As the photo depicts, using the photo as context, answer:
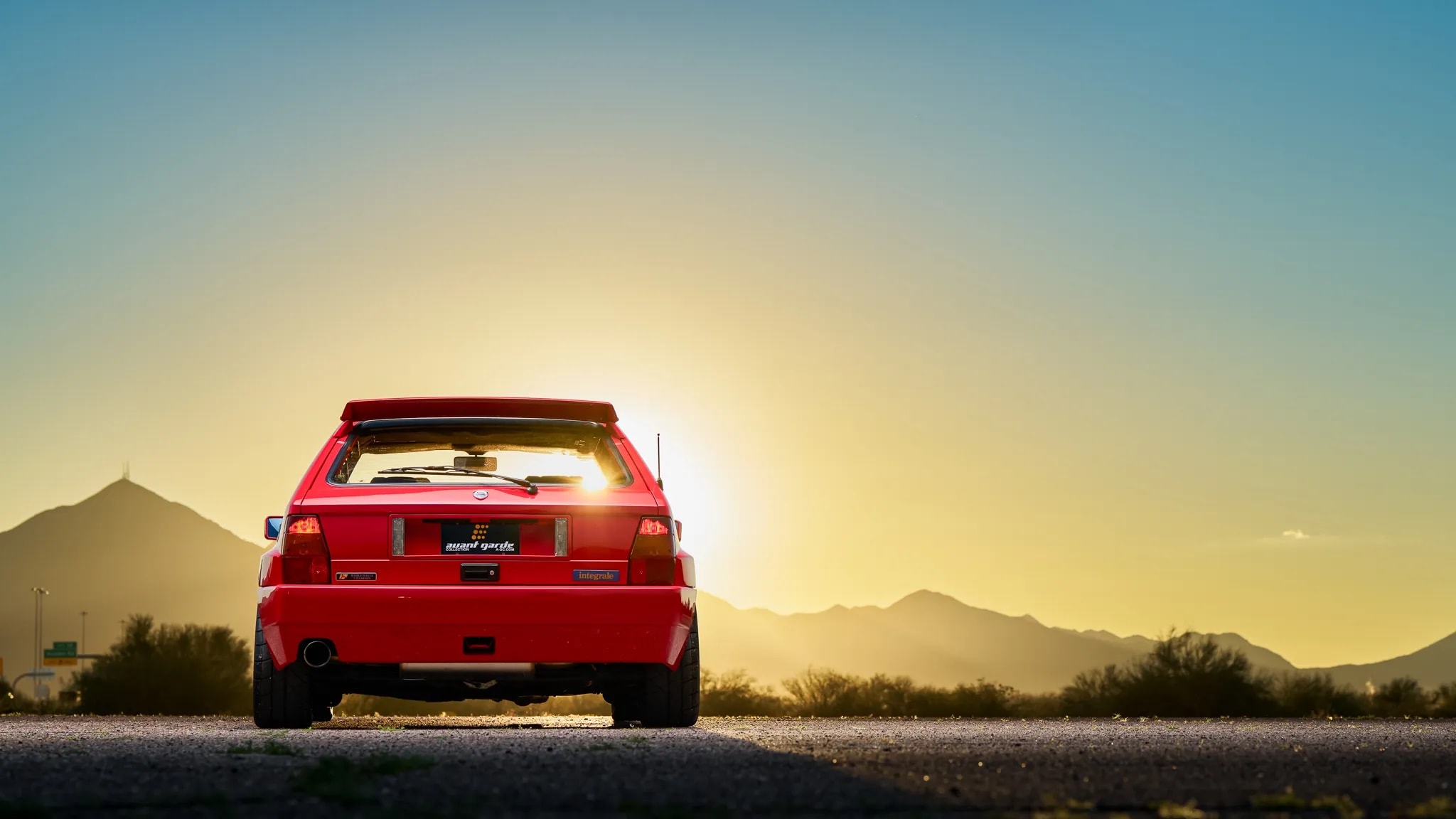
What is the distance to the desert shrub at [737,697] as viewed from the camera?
19.1 meters

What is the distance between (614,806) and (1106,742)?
3.85 m

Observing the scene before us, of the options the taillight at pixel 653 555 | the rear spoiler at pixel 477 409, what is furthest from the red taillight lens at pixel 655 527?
the rear spoiler at pixel 477 409

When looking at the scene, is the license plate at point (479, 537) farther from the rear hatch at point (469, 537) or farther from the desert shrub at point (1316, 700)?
the desert shrub at point (1316, 700)

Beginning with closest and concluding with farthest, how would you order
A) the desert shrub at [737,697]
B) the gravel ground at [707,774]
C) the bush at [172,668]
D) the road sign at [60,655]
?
the gravel ground at [707,774] → the desert shrub at [737,697] → the bush at [172,668] → the road sign at [60,655]

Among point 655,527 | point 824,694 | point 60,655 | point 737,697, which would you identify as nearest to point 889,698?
point 824,694

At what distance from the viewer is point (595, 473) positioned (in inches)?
379

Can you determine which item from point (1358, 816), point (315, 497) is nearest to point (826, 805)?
point (1358, 816)

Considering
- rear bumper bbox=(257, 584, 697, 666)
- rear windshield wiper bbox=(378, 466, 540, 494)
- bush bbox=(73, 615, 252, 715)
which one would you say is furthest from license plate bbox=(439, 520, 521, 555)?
bush bbox=(73, 615, 252, 715)

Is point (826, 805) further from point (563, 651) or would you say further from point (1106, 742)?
point (563, 651)

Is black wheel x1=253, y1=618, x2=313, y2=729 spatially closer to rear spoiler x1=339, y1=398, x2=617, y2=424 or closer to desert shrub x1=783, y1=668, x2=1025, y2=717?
rear spoiler x1=339, y1=398, x2=617, y2=424

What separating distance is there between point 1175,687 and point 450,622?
12946mm

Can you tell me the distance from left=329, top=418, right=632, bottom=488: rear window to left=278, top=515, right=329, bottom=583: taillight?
42 centimetres

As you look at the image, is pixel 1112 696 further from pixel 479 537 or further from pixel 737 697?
pixel 479 537

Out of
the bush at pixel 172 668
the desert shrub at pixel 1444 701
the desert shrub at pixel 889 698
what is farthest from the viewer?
the bush at pixel 172 668
